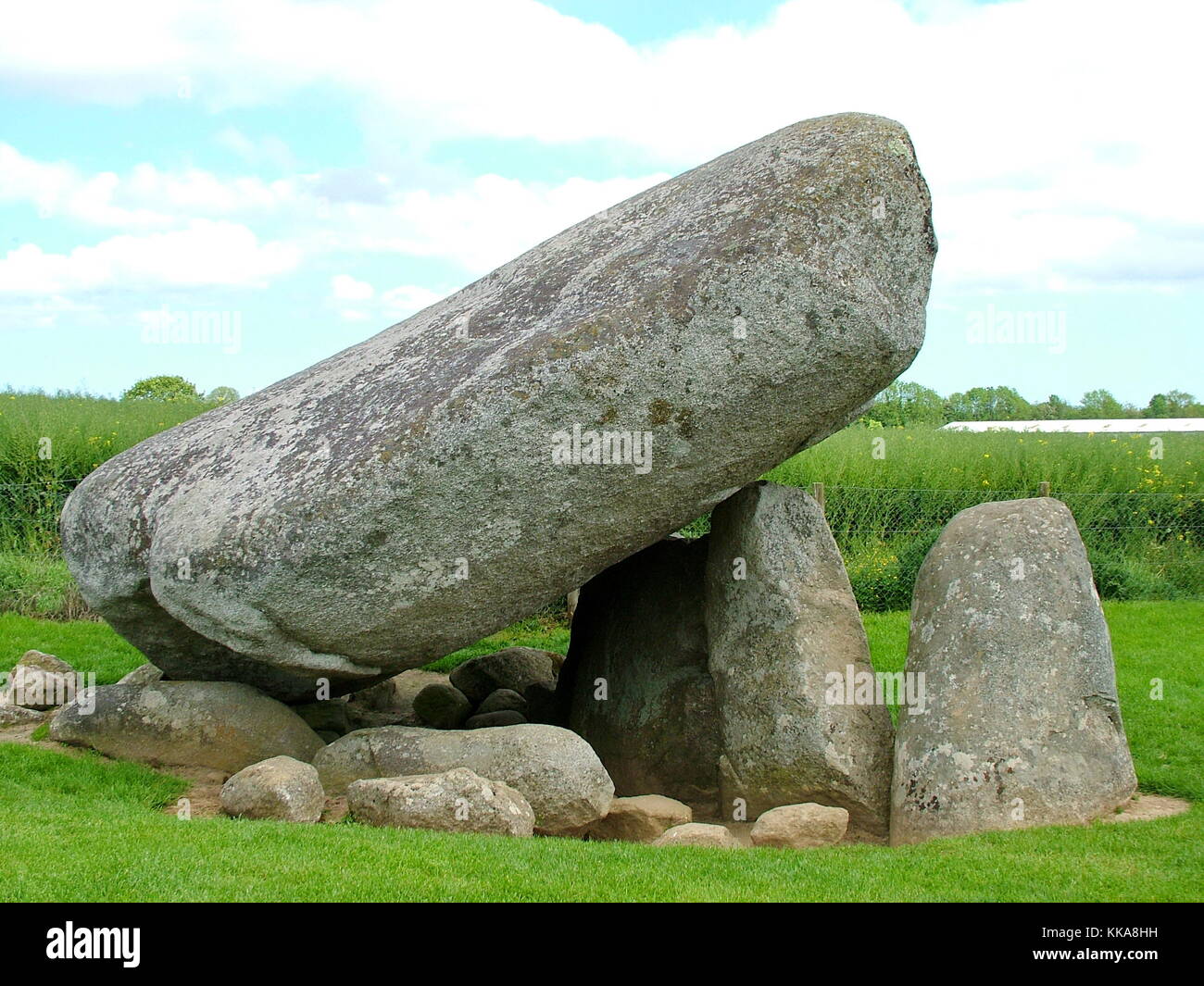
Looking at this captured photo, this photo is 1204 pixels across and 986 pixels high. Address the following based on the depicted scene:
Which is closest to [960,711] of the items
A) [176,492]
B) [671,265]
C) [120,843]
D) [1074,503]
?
[671,265]

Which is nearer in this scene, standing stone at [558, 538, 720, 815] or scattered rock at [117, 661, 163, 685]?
standing stone at [558, 538, 720, 815]

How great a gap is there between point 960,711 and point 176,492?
5137 millimetres

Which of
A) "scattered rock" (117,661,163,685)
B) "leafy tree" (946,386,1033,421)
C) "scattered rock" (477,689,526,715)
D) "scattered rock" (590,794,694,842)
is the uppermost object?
"leafy tree" (946,386,1033,421)

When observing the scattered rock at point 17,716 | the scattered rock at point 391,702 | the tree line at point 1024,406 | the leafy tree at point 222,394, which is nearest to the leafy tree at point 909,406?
the tree line at point 1024,406

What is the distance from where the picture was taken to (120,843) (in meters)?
6.02

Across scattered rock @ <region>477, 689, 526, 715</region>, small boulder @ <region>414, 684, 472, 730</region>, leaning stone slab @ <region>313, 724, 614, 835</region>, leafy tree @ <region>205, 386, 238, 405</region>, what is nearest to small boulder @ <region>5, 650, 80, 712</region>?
small boulder @ <region>414, 684, 472, 730</region>

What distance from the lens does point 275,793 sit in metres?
6.89

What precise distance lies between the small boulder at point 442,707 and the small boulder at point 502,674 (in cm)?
61

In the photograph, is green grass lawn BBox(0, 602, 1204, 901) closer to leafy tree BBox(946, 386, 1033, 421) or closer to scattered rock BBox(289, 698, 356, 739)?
scattered rock BBox(289, 698, 356, 739)

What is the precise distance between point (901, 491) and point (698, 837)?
468 inches

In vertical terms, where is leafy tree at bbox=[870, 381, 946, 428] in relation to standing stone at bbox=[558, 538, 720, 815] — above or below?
above

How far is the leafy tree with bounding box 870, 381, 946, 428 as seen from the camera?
5044 centimetres

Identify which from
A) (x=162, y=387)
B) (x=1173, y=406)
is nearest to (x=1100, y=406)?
(x=1173, y=406)

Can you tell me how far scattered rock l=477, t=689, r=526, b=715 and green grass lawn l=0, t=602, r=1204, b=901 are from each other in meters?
3.17
